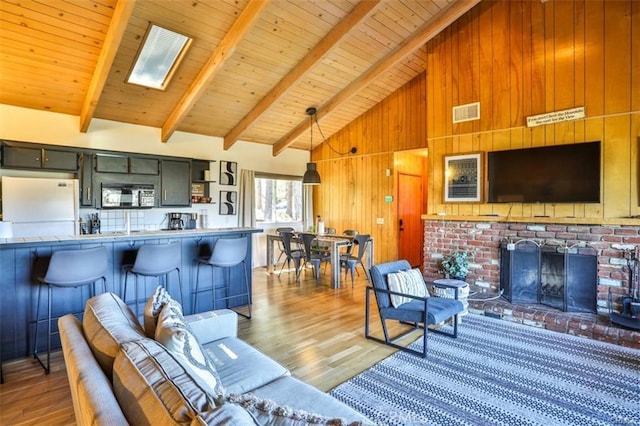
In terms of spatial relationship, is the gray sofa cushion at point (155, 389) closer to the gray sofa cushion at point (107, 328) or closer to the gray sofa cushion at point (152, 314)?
the gray sofa cushion at point (107, 328)

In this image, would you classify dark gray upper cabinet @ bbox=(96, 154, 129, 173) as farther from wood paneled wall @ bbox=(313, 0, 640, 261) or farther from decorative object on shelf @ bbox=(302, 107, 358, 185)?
wood paneled wall @ bbox=(313, 0, 640, 261)

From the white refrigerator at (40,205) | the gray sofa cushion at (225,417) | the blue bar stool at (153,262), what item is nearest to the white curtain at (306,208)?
the white refrigerator at (40,205)

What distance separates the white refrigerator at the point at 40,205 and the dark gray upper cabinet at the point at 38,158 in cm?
26

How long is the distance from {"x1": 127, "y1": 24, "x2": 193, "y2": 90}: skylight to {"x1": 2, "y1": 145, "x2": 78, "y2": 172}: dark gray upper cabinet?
4.82ft

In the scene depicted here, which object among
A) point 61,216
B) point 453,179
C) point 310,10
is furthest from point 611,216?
point 61,216

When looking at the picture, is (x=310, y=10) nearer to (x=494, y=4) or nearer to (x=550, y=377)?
(x=494, y=4)

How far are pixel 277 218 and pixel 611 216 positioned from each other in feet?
20.3

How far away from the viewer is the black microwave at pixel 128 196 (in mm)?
5402

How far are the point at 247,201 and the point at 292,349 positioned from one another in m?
4.52

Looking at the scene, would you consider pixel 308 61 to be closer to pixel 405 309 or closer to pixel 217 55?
pixel 217 55

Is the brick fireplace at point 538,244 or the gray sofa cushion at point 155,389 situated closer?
the gray sofa cushion at point 155,389

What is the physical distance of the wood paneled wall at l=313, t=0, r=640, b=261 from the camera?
387cm

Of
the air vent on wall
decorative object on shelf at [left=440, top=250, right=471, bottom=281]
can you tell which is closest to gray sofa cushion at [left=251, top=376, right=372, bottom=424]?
decorative object on shelf at [left=440, top=250, right=471, bottom=281]

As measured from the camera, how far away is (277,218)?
8.28 metres
